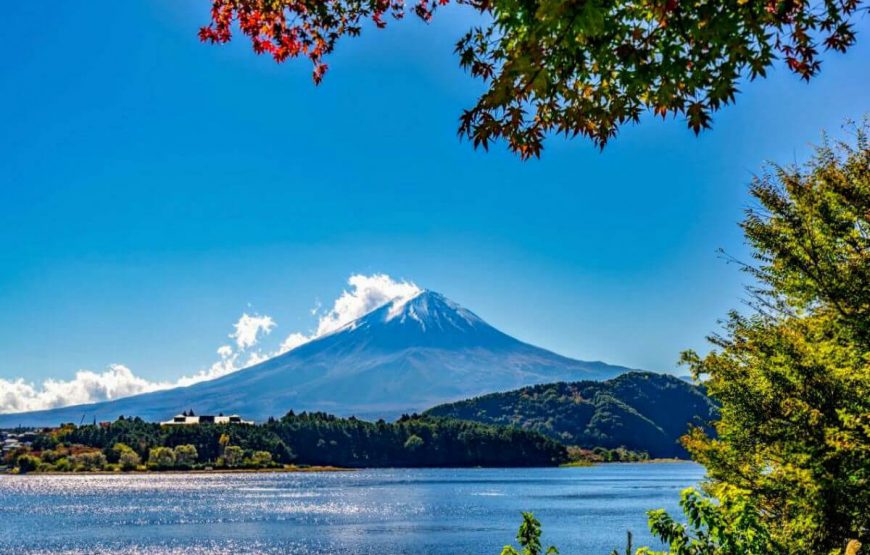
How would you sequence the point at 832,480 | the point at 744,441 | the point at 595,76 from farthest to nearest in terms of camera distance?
the point at 744,441 → the point at 832,480 → the point at 595,76

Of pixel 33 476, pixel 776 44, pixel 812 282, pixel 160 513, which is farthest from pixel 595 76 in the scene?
pixel 33 476

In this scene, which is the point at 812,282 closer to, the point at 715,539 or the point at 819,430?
the point at 819,430

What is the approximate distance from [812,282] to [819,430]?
2482mm

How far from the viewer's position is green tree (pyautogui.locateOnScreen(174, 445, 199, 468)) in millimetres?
185750

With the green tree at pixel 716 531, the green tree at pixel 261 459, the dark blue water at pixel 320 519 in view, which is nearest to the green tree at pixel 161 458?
the green tree at pixel 261 459

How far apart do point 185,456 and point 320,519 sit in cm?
12281

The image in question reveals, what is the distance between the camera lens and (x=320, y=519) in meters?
75.3

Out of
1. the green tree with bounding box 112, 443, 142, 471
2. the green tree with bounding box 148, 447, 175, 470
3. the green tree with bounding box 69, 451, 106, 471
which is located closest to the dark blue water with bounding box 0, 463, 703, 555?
the green tree with bounding box 69, 451, 106, 471

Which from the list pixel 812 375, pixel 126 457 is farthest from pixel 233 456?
pixel 812 375

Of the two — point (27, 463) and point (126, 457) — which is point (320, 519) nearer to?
point (126, 457)

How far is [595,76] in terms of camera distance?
212 inches

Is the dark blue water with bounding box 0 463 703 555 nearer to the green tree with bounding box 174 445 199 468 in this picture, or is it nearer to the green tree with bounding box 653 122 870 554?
the green tree with bounding box 653 122 870 554

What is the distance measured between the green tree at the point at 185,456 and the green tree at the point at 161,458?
3.95 feet

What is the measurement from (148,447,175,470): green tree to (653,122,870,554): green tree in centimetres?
18547
